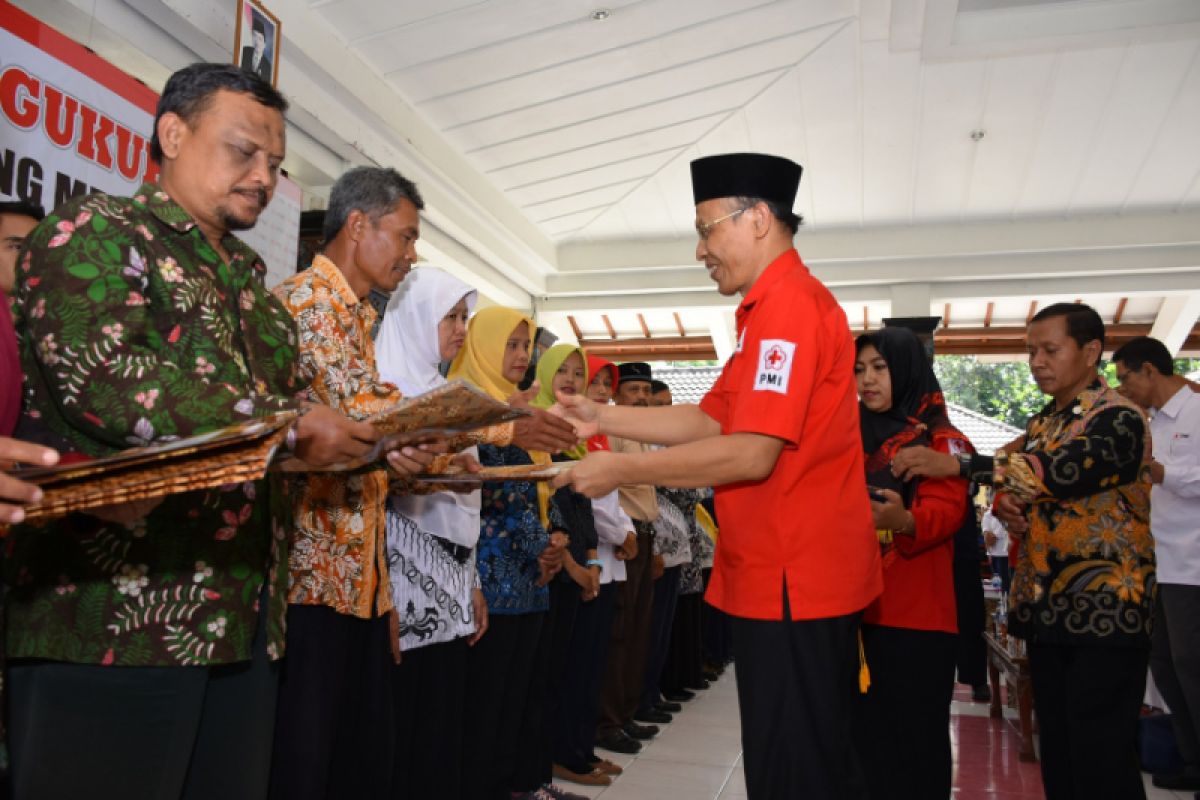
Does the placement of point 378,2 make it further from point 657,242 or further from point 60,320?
point 657,242

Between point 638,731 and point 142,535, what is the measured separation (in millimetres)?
3453

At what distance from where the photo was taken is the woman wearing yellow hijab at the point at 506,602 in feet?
9.01

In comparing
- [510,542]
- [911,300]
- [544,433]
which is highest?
[911,300]

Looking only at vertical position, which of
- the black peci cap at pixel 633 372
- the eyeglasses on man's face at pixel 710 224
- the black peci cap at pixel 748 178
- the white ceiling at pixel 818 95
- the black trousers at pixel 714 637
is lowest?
the black trousers at pixel 714 637

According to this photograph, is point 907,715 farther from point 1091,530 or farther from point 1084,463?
point 1084,463

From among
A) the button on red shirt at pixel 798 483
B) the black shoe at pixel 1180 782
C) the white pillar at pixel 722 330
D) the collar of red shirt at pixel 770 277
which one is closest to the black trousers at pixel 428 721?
the button on red shirt at pixel 798 483

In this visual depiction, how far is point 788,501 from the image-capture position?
1787mm

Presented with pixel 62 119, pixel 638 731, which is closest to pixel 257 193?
pixel 62 119

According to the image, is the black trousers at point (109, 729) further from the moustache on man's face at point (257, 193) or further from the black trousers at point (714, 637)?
the black trousers at point (714, 637)

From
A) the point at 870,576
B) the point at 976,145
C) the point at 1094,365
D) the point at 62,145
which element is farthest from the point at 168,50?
the point at 976,145

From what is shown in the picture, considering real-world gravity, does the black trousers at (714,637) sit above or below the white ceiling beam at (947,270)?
below

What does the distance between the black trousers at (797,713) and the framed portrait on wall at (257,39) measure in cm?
243

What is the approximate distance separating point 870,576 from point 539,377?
2226 mm

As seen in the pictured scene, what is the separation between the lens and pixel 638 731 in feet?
14.3
